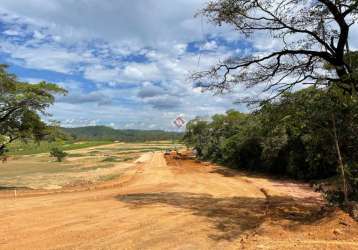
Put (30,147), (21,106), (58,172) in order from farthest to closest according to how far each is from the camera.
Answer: (58,172), (30,147), (21,106)

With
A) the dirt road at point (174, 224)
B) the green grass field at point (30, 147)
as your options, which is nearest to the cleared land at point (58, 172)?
the green grass field at point (30, 147)

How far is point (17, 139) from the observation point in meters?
24.7

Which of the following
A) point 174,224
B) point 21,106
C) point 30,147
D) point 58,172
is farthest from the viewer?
point 58,172

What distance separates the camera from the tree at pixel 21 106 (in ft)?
Result: 75.5

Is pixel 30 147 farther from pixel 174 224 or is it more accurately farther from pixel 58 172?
pixel 174 224

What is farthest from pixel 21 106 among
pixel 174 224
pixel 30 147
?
pixel 174 224

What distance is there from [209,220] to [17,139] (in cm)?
1619

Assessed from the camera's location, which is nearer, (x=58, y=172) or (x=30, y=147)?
(x=30, y=147)

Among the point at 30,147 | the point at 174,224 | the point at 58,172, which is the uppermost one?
the point at 30,147

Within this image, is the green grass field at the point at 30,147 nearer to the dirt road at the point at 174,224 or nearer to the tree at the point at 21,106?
the tree at the point at 21,106

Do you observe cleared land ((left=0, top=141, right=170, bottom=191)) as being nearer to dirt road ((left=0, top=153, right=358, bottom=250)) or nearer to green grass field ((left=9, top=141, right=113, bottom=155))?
green grass field ((left=9, top=141, right=113, bottom=155))

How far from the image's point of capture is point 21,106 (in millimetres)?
23703

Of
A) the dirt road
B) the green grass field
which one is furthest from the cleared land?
the dirt road

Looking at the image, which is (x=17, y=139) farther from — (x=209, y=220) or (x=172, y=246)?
(x=172, y=246)
